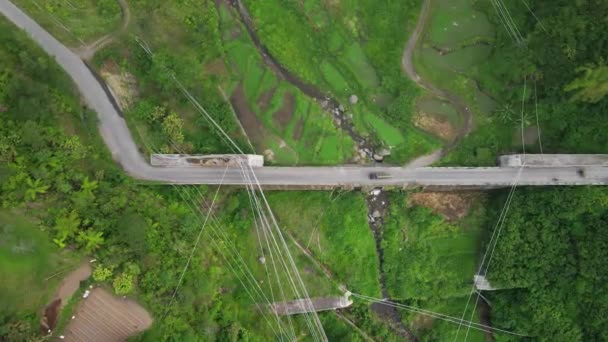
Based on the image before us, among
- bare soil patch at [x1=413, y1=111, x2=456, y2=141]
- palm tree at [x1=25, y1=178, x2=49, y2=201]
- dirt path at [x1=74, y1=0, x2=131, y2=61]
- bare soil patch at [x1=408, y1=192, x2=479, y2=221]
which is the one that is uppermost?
dirt path at [x1=74, y1=0, x2=131, y2=61]

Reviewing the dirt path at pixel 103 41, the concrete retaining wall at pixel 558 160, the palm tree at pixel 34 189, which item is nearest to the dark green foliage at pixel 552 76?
the concrete retaining wall at pixel 558 160

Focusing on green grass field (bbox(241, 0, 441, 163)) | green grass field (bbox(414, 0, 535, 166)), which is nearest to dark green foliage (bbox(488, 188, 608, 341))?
green grass field (bbox(414, 0, 535, 166))

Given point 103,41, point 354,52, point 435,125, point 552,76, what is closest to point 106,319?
point 103,41

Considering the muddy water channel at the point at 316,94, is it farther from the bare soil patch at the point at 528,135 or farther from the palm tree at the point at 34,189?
the palm tree at the point at 34,189

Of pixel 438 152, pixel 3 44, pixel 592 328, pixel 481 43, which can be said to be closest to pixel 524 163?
pixel 438 152

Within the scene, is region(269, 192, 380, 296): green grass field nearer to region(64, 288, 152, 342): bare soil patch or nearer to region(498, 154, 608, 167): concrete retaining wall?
region(64, 288, 152, 342): bare soil patch

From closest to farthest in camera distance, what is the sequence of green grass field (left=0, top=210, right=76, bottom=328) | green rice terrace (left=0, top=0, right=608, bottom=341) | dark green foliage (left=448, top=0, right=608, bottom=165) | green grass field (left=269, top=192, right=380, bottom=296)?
green grass field (left=0, top=210, right=76, bottom=328)
green rice terrace (left=0, top=0, right=608, bottom=341)
dark green foliage (left=448, top=0, right=608, bottom=165)
green grass field (left=269, top=192, right=380, bottom=296)

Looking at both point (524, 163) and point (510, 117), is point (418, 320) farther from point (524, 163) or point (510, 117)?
point (510, 117)
